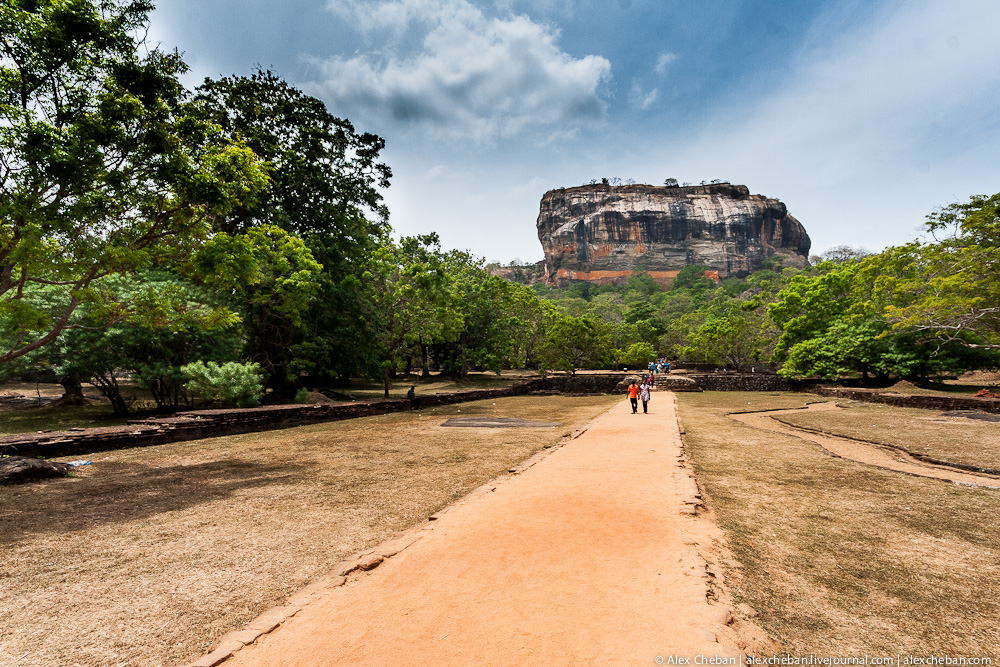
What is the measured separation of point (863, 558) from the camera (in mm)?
3646

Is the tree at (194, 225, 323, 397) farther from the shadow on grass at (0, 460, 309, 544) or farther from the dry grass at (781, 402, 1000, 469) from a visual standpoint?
the dry grass at (781, 402, 1000, 469)

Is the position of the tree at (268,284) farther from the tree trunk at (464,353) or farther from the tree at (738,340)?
the tree at (738,340)

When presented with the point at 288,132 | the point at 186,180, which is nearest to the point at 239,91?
the point at 288,132

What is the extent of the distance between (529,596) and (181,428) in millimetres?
10405

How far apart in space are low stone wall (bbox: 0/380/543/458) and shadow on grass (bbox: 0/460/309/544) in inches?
55.4

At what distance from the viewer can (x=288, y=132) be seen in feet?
64.3

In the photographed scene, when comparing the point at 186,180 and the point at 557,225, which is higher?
the point at 557,225

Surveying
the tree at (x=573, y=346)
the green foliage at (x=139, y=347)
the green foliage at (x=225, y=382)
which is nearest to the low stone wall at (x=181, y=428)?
the green foliage at (x=225, y=382)

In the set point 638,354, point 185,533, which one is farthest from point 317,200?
point 638,354

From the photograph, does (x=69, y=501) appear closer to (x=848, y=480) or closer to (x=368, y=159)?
(x=848, y=480)

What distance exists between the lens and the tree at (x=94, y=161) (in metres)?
6.23

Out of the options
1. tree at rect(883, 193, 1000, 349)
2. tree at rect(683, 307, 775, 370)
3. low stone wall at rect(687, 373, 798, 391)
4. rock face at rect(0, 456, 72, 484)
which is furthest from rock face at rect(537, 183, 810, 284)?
rock face at rect(0, 456, 72, 484)

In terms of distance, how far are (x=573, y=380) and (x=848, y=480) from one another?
25.6 meters

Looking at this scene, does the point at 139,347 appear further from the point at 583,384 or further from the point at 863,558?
the point at 583,384
